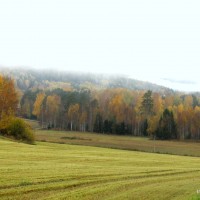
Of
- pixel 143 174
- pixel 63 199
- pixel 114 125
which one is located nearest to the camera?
pixel 63 199

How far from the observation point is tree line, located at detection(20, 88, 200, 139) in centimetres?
12462

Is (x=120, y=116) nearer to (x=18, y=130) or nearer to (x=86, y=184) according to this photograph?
(x=18, y=130)

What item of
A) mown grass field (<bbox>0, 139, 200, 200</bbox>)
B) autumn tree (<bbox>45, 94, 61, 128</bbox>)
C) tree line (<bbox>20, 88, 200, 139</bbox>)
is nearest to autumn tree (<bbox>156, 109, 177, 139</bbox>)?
tree line (<bbox>20, 88, 200, 139</bbox>)

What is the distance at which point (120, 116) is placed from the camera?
14238 centimetres

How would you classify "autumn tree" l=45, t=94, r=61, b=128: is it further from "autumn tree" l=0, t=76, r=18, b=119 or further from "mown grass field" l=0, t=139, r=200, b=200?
"mown grass field" l=0, t=139, r=200, b=200

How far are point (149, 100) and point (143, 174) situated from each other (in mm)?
115484

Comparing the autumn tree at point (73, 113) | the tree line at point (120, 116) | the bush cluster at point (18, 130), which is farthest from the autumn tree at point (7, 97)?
the autumn tree at point (73, 113)

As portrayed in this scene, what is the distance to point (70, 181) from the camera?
23.2 metres

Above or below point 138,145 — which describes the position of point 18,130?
above

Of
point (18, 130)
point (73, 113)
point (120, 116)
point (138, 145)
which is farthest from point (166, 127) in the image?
point (18, 130)

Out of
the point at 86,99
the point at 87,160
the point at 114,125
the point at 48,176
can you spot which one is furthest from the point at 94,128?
the point at 48,176

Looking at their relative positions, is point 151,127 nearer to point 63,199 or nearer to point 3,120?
point 3,120

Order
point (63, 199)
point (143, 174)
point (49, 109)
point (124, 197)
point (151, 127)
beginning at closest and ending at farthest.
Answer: point (63, 199) < point (124, 197) < point (143, 174) < point (151, 127) < point (49, 109)

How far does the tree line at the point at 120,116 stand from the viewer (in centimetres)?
12462
